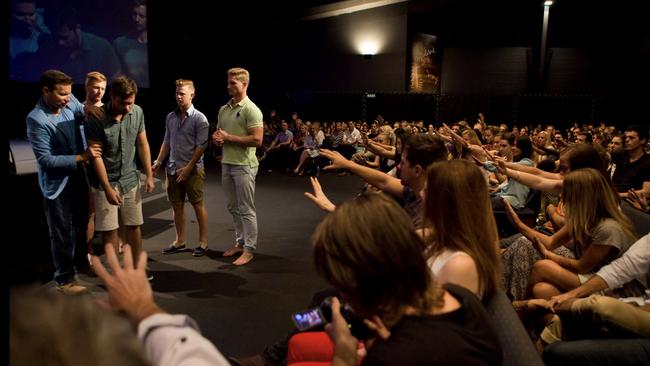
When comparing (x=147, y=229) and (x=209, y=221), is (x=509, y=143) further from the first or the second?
(x=147, y=229)

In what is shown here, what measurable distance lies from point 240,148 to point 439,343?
3422 mm

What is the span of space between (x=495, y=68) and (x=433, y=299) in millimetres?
16786

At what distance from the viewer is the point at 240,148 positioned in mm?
4340

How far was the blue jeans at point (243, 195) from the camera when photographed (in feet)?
14.4

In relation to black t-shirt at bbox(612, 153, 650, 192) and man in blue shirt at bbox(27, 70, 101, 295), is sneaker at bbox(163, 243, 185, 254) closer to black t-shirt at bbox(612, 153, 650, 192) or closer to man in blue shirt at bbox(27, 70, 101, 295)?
man in blue shirt at bbox(27, 70, 101, 295)

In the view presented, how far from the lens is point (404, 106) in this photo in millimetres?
14742

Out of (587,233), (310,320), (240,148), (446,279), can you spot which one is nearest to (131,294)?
(310,320)

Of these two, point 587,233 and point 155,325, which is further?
point 587,233

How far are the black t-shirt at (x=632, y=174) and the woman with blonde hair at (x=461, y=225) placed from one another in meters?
3.87

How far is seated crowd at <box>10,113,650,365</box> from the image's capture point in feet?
3.65

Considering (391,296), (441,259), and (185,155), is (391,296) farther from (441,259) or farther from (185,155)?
(185,155)

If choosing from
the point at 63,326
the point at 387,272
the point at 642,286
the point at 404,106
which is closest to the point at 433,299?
the point at 387,272

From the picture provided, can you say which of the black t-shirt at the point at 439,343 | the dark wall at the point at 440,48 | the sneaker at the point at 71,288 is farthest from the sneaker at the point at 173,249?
the dark wall at the point at 440,48

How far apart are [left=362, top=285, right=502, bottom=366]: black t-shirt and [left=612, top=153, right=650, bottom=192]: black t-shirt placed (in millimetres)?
4557
